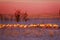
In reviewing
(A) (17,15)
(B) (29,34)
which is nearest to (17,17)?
(A) (17,15)

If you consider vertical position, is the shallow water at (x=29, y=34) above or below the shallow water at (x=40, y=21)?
below

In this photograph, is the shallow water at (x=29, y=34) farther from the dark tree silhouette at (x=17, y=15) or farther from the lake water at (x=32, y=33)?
the dark tree silhouette at (x=17, y=15)

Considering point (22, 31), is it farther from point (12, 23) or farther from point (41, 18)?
point (41, 18)

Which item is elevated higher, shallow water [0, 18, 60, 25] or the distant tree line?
the distant tree line

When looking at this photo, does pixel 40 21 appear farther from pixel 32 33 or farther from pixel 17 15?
pixel 17 15

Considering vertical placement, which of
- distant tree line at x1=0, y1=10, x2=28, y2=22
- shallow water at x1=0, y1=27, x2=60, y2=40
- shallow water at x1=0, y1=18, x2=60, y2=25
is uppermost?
distant tree line at x1=0, y1=10, x2=28, y2=22

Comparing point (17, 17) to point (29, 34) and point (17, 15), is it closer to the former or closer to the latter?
point (17, 15)

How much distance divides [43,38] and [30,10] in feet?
1.22

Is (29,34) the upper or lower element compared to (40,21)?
lower

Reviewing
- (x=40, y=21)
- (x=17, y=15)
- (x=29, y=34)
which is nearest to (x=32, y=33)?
(x=29, y=34)

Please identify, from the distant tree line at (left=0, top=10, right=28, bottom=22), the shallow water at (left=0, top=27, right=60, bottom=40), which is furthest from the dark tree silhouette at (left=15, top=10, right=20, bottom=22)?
the shallow water at (left=0, top=27, right=60, bottom=40)

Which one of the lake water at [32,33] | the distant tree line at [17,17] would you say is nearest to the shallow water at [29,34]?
the lake water at [32,33]

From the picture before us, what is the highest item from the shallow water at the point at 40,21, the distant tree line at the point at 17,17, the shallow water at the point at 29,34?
the distant tree line at the point at 17,17

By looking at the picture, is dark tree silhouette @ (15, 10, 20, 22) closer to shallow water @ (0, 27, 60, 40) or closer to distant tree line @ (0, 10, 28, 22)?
distant tree line @ (0, 10, 28, 22)
